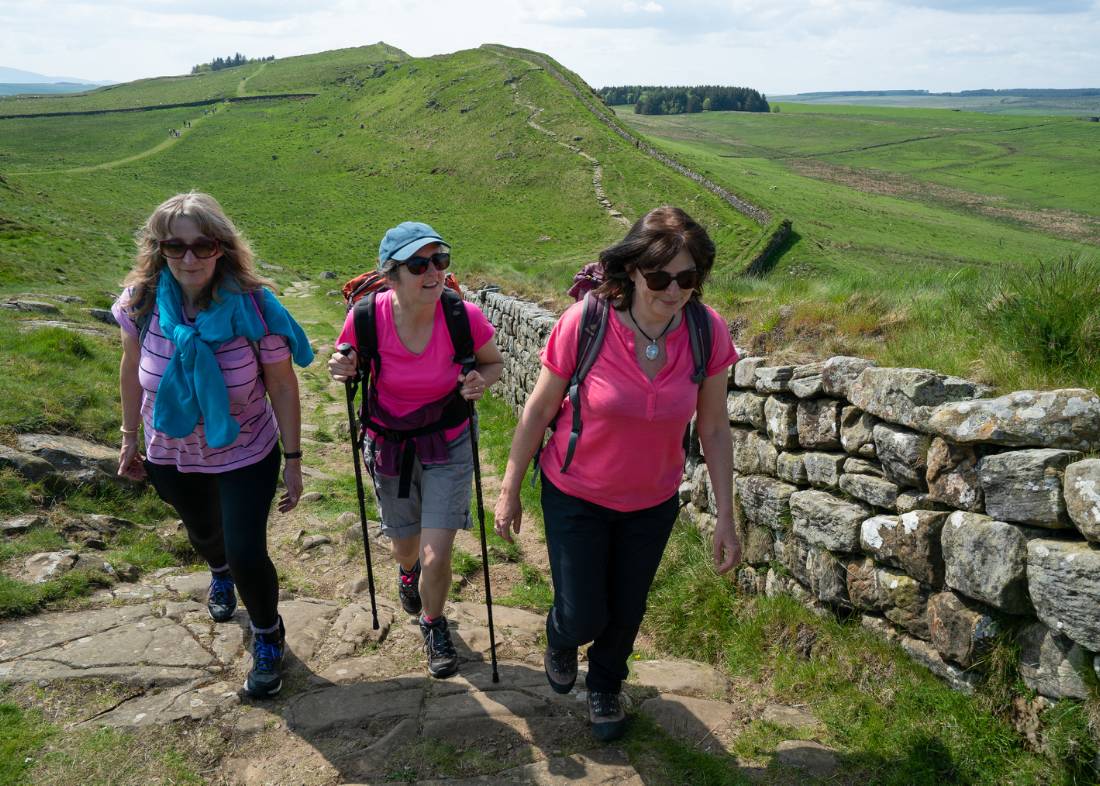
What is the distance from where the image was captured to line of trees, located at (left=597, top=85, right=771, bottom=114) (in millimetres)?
140000

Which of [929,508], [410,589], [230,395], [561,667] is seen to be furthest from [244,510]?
[929,508]

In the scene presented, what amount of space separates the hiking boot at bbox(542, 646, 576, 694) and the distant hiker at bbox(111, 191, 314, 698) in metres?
1.32

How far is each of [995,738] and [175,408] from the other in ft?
12.4

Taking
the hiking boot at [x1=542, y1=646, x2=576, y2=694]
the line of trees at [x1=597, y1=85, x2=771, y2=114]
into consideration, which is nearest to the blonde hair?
the hiking boot at [x1=542, y1=646, x2=576, y2=694]

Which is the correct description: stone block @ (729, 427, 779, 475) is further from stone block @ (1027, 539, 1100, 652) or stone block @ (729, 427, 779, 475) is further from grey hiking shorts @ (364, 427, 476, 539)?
stone block @ (1027, 539, 1100, 652)

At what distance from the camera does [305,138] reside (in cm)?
6581

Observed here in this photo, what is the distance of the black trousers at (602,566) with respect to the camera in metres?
3.44

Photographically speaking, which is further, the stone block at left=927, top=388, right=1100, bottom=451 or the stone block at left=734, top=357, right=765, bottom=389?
the stone block at left=734, top=357, right=765, bottom=389

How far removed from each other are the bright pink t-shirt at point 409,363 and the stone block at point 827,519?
206cm

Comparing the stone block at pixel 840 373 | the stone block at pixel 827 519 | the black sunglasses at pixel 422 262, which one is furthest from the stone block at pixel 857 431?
the black sunglasses at pixel 422 262

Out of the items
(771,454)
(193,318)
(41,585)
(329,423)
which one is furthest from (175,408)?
(329,423)

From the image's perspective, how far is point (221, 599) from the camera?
451 centimetres

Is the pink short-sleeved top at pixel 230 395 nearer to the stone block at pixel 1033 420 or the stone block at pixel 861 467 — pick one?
the stone block at pixel 861 467

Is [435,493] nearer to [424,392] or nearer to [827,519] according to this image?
[424,392]
